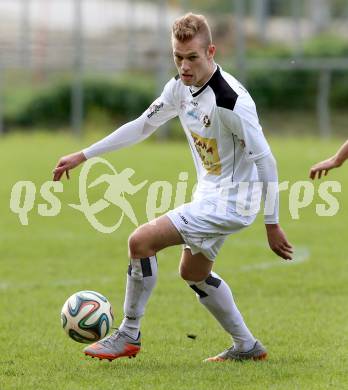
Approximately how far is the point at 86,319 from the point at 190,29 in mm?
1880

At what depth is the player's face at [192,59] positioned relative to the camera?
6.39 meters

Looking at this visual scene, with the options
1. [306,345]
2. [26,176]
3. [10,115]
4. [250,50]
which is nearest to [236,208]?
[306,345]

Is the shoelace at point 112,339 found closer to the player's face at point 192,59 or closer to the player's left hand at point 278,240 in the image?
the player's left hand at point 278,240

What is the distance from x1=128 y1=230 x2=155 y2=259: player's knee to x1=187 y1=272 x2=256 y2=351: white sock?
1.43 ft

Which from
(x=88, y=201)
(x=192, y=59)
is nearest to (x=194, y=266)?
(x=192, y=59)

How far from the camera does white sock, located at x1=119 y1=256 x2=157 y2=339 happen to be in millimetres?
6504

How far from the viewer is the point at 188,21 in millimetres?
6402

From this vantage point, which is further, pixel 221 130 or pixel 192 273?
pixel 192 273

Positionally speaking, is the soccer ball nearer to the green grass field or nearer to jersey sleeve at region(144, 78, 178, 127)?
the green grass field

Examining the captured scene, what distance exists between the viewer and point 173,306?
9.13 m

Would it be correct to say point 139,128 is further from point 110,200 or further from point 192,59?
point 110,200

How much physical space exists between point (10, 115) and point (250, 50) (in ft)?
26.7

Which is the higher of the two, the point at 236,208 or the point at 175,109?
the point at 175,109

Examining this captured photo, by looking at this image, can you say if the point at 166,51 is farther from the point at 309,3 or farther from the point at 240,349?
the point at 240,349
